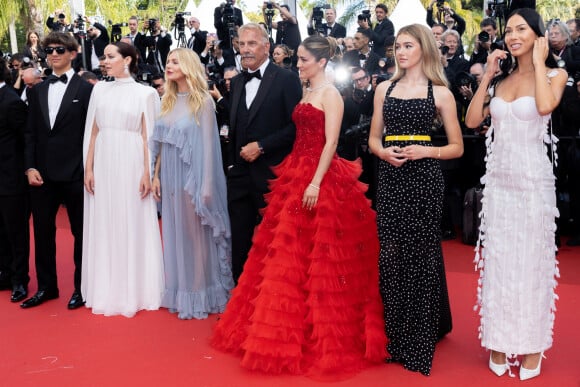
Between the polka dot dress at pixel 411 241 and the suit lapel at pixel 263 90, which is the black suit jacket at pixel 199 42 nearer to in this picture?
the suit lapel at pixel 263 90

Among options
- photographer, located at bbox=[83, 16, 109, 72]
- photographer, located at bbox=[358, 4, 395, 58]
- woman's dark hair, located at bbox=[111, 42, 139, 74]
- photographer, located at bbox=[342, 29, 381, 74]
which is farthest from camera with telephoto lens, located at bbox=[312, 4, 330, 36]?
woman's dark hair, located at bbox=[111, 42, 139, 74]

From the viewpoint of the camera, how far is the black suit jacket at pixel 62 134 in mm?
4875

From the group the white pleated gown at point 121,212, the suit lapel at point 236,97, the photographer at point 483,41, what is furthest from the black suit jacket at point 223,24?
the suit lapel at point 236,97

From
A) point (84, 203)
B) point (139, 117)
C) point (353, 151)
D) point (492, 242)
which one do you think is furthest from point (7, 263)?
point (492, 242)

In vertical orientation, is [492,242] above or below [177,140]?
below

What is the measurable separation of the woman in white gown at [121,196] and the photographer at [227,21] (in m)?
4.58

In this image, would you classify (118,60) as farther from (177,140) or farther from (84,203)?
(84,203)

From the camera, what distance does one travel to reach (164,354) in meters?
3.95

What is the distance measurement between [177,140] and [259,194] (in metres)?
0.74

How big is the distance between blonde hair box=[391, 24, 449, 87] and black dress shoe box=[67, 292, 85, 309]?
126 inches

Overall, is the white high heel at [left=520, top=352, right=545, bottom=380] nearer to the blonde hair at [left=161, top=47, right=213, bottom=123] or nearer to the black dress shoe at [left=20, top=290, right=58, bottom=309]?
the blonde hair at [left=161, top=47, right=213, bottom=123]

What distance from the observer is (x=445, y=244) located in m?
6.73

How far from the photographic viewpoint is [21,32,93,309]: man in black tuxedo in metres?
4.88

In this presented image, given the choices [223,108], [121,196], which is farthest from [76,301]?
[223,108]
